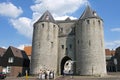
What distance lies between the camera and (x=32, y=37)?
46.3m

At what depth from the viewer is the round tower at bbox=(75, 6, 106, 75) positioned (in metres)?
39.8

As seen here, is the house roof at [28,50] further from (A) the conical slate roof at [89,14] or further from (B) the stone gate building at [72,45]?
(A) the conical slate roof at [89,14]

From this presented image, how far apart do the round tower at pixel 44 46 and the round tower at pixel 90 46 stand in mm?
5782

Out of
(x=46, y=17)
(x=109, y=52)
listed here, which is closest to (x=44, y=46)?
(x=46, y=17)

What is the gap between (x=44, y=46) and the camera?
43.4 m

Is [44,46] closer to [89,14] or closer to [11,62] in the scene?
[11,62]

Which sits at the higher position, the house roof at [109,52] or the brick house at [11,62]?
the house roof at [109,52]

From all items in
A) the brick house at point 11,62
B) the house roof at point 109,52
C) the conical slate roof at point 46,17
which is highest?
the conical slate roof at point 46,17

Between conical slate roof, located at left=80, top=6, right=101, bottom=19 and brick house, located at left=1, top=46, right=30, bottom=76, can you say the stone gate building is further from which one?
brick house, located at left=1, top=46, right=30, bottom=76

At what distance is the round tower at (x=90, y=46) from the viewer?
39.8 m

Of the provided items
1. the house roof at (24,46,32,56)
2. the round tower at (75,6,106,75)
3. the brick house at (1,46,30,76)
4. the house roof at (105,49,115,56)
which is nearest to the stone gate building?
the round tower at (75,6,106,75)

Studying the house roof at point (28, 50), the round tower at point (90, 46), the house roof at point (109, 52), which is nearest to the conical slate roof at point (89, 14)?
the round tower at point (90, 46)

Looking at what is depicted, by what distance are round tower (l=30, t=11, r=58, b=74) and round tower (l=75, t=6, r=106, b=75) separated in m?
5.78

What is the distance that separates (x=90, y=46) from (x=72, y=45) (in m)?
5.95
